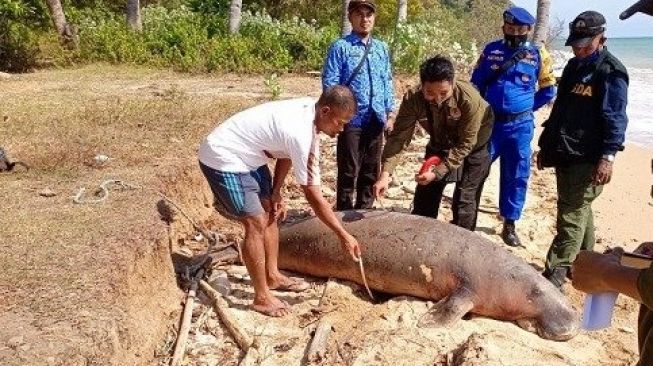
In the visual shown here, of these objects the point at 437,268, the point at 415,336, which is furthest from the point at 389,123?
the point at 415,336

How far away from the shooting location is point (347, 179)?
5.81 meters

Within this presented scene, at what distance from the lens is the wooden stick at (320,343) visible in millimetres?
4176

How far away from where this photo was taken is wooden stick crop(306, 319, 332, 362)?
164 inches

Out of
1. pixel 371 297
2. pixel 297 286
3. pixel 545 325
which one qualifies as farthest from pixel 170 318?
pixel 545 325

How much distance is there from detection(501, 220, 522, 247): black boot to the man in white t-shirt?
7.73ft

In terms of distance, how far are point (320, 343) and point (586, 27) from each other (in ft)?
9.24

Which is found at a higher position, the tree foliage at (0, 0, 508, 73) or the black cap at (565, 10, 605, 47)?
the black cap at (565, 10, 605, 47)

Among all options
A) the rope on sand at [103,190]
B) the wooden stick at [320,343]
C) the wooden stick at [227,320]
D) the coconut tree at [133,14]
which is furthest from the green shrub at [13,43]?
the wooden stick at [320,343]

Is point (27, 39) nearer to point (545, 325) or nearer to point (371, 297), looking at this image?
point (371, 297)

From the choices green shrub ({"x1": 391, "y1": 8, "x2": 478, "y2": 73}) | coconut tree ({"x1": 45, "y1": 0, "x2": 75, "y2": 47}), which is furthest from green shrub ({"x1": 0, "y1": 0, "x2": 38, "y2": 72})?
green shrub ({"x1": 391, "y1": 8, "x2": 478, "y2": 73})

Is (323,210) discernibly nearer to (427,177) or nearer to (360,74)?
(427,177)

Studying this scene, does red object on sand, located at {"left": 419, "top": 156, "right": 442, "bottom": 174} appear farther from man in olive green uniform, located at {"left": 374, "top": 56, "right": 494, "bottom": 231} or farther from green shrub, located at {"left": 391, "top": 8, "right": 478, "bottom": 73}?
green shrub, located at {"left": 391, "top": 8, "right": 478, "bottom": 73}

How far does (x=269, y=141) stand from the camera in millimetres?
4215

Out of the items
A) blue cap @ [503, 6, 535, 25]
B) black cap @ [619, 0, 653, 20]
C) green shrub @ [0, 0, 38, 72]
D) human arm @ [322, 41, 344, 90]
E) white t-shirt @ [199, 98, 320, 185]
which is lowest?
green shrub @ [0, 0, 38, 72]
